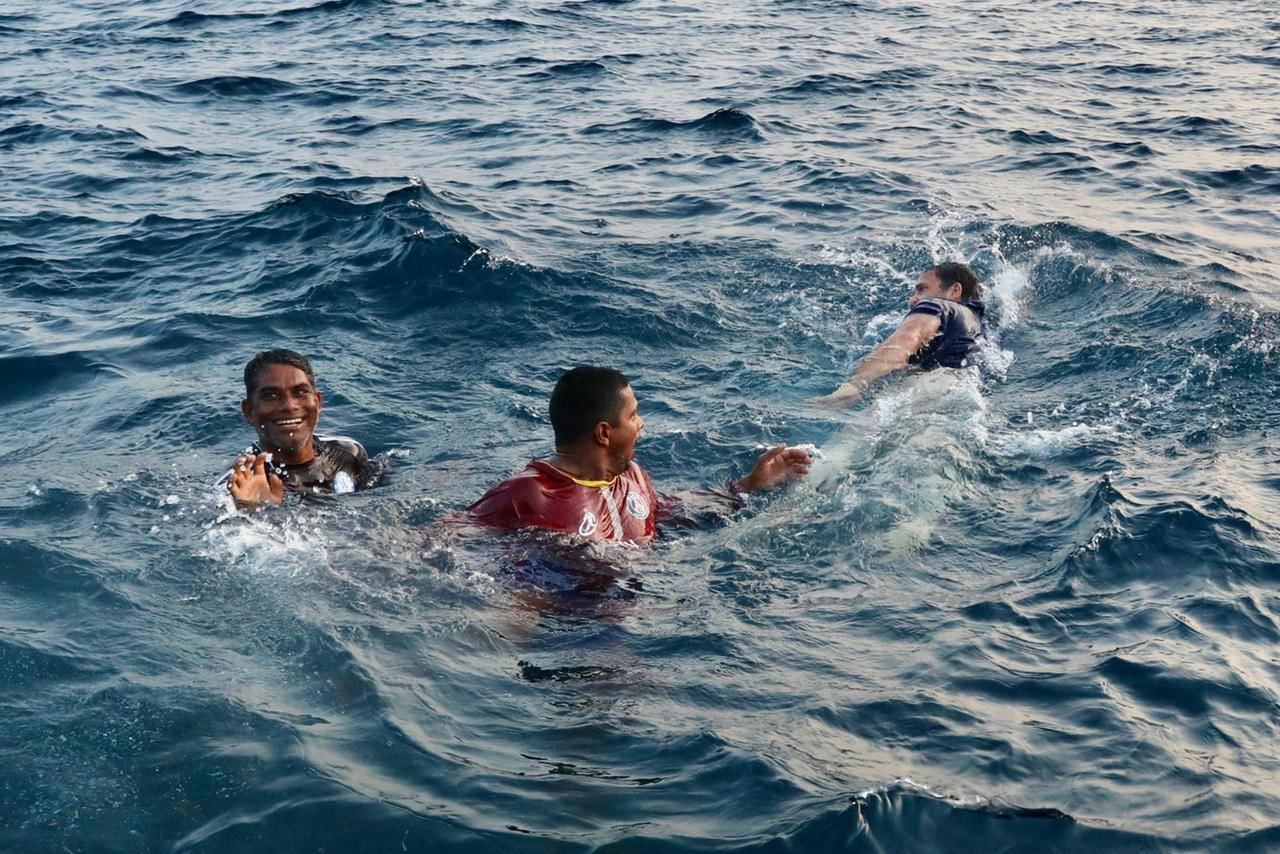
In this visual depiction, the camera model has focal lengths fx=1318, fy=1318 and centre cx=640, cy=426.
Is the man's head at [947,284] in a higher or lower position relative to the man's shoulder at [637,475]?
higher

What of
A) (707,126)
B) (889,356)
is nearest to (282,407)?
(889,356)

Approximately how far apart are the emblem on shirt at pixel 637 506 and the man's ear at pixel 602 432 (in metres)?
0.44

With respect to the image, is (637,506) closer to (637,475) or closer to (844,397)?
(637,475)

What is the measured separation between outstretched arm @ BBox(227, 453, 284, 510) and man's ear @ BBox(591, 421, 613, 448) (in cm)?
176

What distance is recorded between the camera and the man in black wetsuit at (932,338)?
922cm

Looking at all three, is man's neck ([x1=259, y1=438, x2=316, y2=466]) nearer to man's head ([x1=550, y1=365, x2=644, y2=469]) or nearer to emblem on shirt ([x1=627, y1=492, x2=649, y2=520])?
man's head ([x1=550, y1=365, x2=644, y2=469])

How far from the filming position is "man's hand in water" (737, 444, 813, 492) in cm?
716

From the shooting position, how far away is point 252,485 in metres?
6.71

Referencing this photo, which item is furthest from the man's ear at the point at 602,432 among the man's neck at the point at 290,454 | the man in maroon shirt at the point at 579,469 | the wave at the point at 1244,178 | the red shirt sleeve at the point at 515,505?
the wave at the point at 1244,178

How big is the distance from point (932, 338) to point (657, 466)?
251 centimetres

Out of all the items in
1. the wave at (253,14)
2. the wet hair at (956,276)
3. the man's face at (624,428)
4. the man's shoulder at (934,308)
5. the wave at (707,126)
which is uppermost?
the wave at (253,14)

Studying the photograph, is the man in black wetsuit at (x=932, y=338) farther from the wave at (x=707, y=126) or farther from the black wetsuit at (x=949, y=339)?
the wave at (x=707, y=126)

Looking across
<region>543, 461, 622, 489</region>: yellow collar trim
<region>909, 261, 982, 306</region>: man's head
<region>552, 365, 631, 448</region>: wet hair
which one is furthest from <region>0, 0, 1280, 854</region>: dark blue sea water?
<region>552, 365, 631, 448</region>: wet hair

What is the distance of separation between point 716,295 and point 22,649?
22.1 feet
